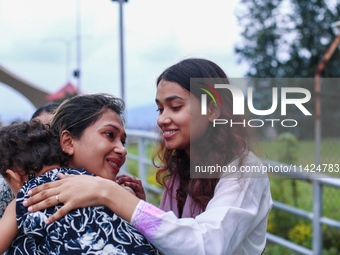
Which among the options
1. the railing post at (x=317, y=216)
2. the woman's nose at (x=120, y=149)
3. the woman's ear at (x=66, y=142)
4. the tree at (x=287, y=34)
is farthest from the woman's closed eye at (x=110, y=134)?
the tree at (x=287, y=34)

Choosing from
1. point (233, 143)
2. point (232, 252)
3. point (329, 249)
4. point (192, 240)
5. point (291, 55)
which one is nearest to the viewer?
point (192, 240)

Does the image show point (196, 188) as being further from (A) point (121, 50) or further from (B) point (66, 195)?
(A) point (121, 50)

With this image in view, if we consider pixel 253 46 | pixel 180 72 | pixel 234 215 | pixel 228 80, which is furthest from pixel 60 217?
pixel 253 46

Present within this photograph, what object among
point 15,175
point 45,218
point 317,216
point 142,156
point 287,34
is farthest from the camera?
point 287,34

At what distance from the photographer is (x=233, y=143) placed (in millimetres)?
1815

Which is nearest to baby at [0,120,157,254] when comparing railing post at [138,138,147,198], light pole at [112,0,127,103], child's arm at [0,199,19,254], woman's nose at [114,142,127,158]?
child's arm at [0,199,19,254]

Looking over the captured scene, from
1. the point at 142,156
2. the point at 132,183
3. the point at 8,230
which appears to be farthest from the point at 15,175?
the point at 142,156

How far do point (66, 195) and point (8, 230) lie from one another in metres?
0.28

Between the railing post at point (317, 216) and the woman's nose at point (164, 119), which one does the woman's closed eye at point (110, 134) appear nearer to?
the woman's nose at point (164, 119)

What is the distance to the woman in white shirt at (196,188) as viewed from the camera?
1.37 metres

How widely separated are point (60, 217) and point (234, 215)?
2.27 feet

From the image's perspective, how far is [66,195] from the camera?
1372 mm

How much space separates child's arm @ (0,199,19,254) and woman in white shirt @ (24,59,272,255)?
0.34 ft

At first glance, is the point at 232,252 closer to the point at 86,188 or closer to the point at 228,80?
the point at 86,188
